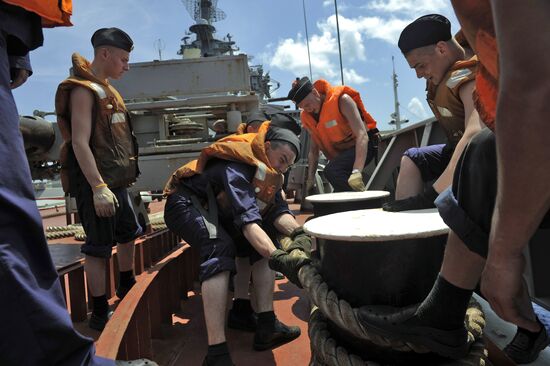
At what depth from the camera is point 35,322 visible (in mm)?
939

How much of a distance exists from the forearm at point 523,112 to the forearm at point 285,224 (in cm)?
174

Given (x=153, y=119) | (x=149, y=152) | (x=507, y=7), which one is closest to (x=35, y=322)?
(x=507, y=7)

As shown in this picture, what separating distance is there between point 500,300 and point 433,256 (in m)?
0.43

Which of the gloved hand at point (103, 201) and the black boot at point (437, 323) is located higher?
the gloved hand at point (103, 201)

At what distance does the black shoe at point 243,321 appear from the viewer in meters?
2.29

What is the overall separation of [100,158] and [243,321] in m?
1.29

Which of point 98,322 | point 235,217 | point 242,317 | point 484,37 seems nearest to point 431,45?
point 484,37

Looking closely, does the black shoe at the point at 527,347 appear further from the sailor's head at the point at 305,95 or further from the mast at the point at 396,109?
the mast at the point at 396,109

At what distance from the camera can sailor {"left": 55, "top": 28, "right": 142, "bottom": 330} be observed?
86.4 inches

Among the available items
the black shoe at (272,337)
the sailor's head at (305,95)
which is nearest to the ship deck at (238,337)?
the black shoe at (272,337)

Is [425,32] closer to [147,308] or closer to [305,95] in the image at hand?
[305,95]

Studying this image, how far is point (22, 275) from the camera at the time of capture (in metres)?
0.94

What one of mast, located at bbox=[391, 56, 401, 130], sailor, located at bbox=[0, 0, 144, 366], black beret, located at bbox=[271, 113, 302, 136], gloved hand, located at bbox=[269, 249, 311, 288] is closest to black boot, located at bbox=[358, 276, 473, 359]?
gloved hand, located at bbox=[269, 249, 311, 288]

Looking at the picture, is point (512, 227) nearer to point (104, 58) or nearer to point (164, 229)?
point (104, 58)
